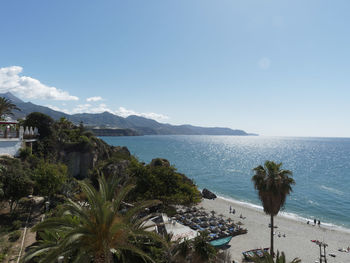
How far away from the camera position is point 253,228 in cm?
3238

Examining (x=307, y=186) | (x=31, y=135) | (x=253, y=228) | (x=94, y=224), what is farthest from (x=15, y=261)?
(x=307, y=186)

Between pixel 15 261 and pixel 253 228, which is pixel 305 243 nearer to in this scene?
pixel 253 228

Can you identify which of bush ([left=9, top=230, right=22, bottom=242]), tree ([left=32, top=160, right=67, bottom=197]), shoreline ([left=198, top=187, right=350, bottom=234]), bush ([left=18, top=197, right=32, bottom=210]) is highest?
tree ([left=32, top=160, right=67, bottom=197])

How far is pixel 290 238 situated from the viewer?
29.6 meters

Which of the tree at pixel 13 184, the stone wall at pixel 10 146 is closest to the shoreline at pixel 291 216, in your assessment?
the tree at pixel 13 184

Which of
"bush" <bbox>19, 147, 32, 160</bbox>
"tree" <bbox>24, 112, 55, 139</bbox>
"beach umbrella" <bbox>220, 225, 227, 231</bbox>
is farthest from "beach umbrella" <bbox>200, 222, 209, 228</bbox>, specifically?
"tree" <bbox>24, 112, 55, 139</bbox>

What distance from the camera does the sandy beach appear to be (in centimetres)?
2450

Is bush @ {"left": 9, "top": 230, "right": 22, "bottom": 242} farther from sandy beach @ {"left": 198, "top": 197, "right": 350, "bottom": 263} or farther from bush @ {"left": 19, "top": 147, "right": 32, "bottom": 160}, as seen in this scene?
sandy beach @ {"left": 198, "top": 197, "right": 350, "bottom": 263}

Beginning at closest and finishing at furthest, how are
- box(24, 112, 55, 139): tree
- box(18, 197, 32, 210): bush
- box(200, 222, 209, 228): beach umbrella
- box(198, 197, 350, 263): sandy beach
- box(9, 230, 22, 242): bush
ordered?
box(9, 230, 22, 242): bush < box(18, 197, 32, 210): bush < box(198, 197, 350, 263): sandy beach < box(200, 222, 209, 228): beach umbrella < box(24, 112, 55, 139): tree

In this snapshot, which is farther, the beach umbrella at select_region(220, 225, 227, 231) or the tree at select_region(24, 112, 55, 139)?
the tree at select_region(24, 112, 55, 139)

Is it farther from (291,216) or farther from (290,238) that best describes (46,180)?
(291,216)

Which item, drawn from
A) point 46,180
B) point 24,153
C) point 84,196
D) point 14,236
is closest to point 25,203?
point 46,180

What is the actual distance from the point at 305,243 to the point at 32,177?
34494 mm

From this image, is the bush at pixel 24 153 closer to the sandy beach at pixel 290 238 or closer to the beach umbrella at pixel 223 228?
the beach umbrella at pixel 223 228
